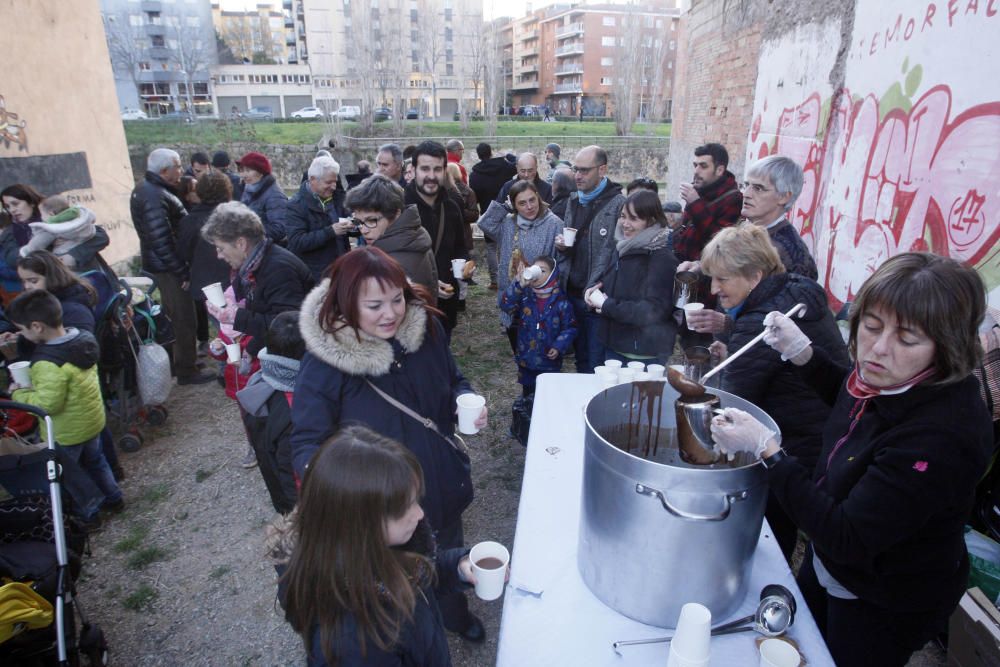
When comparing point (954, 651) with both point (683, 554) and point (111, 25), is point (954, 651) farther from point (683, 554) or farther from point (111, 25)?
point (111, 25)

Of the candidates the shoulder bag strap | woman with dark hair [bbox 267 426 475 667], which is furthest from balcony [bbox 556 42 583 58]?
woman with dark hair [bbox 267 426 475 667]

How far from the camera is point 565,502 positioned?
2.02 meters

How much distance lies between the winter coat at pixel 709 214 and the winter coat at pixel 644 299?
1135mm

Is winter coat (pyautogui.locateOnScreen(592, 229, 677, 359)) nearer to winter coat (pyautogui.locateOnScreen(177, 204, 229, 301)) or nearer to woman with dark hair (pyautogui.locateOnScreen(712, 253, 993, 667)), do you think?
woman with dark hair (pyautogui.locateOnScreen(712, 253, 993, 667))

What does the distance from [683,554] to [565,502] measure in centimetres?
70

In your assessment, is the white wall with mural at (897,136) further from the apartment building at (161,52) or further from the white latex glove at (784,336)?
the apartment building at (161,52)

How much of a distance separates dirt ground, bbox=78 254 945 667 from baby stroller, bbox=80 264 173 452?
0.55 feet

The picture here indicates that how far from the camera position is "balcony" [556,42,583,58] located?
57.5m

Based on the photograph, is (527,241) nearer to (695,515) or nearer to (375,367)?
(375,367)

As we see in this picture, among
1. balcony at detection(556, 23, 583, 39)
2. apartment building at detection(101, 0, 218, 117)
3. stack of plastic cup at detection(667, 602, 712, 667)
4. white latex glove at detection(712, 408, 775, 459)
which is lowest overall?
stack of plastic cup at detection(667, 602, 712, 667)

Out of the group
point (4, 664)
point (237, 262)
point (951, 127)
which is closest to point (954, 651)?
point (951, 127)

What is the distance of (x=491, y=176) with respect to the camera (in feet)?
26.1

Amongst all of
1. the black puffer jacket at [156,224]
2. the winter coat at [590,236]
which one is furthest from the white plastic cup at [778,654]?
the black puffer jacket at [156,224]

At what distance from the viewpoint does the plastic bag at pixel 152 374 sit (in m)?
4.31
